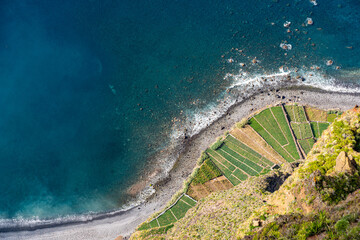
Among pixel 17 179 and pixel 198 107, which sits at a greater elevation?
pixel 198 107

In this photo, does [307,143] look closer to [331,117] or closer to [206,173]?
[331,117]

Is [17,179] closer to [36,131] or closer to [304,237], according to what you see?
[36,131]

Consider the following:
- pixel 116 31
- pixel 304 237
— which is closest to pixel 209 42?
pixel 116 31

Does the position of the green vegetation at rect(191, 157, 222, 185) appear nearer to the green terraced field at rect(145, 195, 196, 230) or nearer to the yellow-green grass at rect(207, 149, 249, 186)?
the yellow-green grass at rect(207, 149, 249, 186)

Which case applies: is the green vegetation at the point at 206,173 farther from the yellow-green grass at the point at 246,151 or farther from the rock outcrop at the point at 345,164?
the rock outcrop at the point at 345,164

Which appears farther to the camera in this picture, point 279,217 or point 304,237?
point 279,217

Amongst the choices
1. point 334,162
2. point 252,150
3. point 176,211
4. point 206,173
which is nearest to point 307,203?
point 334,162

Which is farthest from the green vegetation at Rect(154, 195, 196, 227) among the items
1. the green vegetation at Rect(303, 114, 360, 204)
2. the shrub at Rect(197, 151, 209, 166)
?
the green vegetation at Rect(303, 114, 360, 204)
